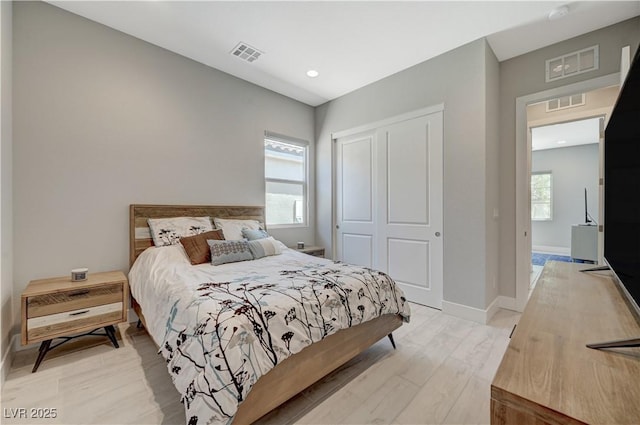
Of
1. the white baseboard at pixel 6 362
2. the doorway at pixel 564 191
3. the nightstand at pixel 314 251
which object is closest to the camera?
the white baseboard at pixel 6 362

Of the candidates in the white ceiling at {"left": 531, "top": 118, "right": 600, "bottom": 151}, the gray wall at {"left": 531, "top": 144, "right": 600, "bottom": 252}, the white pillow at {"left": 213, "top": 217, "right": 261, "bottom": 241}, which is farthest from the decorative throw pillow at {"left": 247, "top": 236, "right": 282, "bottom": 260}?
the gray wall at {"left": 531, "top": 144, "right": 600, "bottom": 252}

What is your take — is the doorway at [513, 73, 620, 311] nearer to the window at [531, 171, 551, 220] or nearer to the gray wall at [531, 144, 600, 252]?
the gray wall at [531, 144, 600, 252]

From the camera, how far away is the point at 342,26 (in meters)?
2.56

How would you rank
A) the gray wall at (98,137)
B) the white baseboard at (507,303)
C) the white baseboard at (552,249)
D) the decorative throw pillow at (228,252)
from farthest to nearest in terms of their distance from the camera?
the white baseboard at (552,249)
the white baseboard at (507,303)
the decorative throw pillow at (228,252)
the gray wall at (98,137)

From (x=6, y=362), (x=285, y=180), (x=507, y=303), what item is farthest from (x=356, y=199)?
(x=6, y=362)

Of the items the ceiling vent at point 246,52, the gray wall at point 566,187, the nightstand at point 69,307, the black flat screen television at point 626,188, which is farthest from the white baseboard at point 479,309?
the gray wall at point 566,187

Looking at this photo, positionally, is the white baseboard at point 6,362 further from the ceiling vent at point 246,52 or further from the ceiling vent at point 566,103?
the ceiling vent at point 566,103

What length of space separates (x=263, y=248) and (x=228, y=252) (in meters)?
0.37

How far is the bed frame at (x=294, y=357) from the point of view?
1.35 meters

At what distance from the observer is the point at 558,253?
698cm

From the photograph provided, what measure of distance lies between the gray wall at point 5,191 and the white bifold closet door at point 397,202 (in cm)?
345

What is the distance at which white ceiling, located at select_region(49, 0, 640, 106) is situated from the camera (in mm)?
2318

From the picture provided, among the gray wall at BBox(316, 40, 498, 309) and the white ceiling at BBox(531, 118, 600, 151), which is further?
the white ceiling at BBox(531, 118, 600, 151)

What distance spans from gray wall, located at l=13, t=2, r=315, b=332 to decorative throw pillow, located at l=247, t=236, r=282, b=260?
966mm
